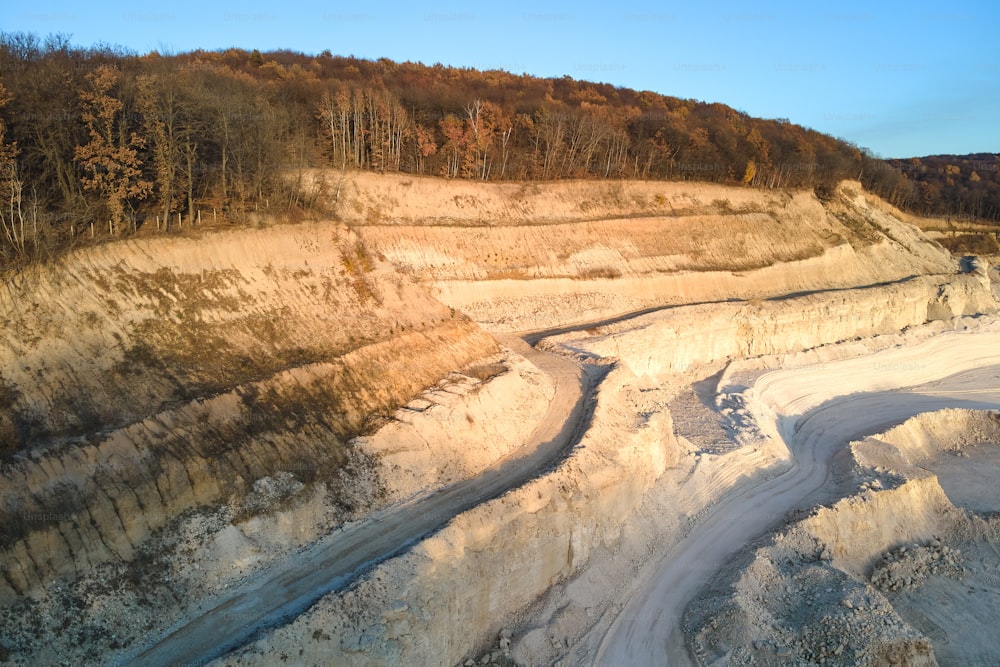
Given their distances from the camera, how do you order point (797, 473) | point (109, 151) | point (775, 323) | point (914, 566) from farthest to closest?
point (775, 323) → point (797, 473) → point (109, 151) → point (914, 566)

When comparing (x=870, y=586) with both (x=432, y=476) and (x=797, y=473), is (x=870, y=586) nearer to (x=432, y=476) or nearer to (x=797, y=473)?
(x=797, y=473)

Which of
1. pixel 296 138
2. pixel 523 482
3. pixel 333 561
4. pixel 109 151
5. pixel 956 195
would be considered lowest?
pixel 333 561

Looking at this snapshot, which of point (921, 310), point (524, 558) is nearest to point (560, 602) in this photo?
point (524, 558)

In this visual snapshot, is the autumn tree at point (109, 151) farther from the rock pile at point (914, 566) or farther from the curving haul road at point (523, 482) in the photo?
the rock pile at point (914, 566)

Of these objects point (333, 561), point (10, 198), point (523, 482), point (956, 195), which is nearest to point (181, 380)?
point (333, 561)

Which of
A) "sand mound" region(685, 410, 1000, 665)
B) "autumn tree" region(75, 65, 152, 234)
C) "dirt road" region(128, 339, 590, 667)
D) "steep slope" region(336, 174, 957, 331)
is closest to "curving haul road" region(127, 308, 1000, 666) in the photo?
"dirt road" region(128, 339, 590, 667)

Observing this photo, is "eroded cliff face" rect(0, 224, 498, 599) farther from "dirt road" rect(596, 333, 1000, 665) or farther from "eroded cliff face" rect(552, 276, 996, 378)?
"eroded cliff face" rect(552, 276, 996, 378)
